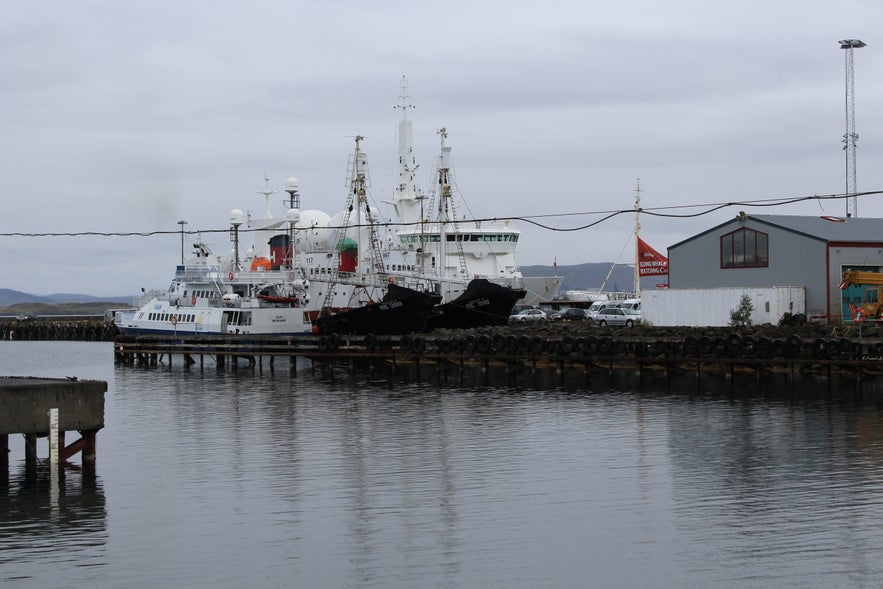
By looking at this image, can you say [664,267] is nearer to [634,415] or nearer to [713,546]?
[634,415]

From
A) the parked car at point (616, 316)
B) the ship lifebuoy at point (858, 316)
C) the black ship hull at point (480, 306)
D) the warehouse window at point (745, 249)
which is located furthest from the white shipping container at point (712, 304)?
the black ship hull at point (480, 306)

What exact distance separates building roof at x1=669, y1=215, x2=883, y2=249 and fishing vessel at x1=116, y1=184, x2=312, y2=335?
20.8m

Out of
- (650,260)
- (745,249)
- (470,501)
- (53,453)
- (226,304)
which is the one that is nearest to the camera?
(470,501)

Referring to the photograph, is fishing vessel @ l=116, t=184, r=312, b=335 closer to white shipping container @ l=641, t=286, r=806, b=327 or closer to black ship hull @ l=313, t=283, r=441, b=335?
black ship hull @ l=313, t=283, r=441, b=335

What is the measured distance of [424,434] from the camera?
1066 inches

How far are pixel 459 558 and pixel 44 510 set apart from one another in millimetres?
7677

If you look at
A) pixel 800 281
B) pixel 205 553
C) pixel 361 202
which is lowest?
pixel 205 553

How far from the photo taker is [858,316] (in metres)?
41.5

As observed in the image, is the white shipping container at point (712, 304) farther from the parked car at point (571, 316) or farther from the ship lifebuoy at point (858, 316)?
the parked car at point (571, 316)

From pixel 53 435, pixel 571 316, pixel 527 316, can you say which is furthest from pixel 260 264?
pixel 53 435

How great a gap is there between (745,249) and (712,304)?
298 centimetres

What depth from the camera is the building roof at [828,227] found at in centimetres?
4778

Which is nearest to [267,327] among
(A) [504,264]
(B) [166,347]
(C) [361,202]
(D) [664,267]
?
(B) [166,347]

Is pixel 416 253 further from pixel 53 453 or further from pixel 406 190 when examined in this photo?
pixel 53 453
